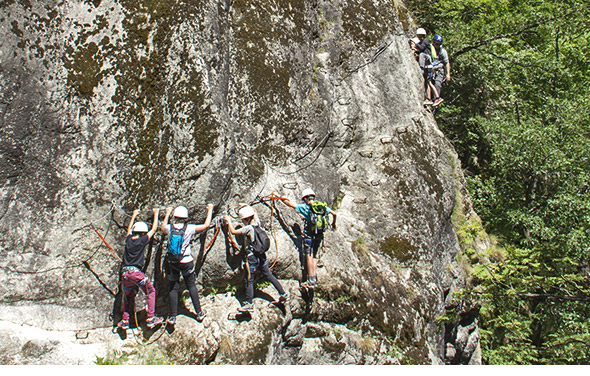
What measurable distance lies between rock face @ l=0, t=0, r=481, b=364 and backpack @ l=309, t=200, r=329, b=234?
2.70 ft

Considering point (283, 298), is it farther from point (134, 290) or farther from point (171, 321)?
point (134, 290)

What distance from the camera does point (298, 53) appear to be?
10945mm

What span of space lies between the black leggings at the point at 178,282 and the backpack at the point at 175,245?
0.19 meters

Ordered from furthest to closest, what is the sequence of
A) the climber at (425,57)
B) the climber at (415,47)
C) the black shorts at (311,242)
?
the climber at (415,47), the climber at (425,57), the black shorts at (311,242)

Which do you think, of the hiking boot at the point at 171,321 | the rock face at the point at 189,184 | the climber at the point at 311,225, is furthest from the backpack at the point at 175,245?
the climber at the point at 311,225

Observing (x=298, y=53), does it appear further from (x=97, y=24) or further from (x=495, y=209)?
(x=495, y=209)

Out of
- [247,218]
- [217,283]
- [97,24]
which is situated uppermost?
[97,24]

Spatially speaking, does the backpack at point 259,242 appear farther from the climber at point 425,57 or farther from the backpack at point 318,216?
the climber at point 425,57

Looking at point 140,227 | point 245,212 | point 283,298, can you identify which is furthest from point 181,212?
point 283,298

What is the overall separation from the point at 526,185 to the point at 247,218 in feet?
35.2

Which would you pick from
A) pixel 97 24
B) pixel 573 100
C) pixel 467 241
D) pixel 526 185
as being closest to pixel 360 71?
pixel 467 241

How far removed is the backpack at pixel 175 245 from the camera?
794 centimetres

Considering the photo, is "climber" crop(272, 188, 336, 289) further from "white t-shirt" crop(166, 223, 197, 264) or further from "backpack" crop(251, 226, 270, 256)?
"white t-shirt" crop(166, 223, 197, 264)

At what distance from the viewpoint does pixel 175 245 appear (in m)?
7.95
